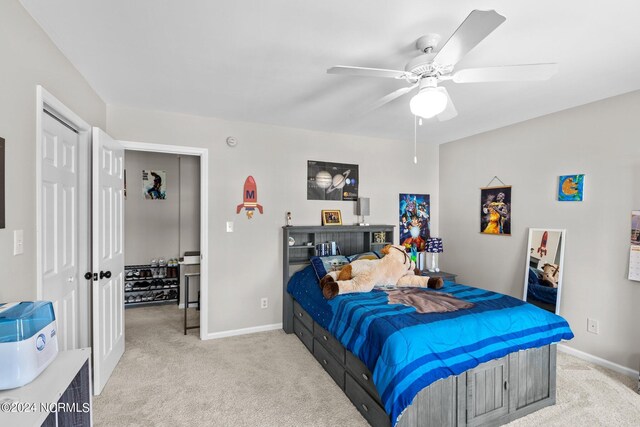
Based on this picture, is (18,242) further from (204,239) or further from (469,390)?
(469,390)

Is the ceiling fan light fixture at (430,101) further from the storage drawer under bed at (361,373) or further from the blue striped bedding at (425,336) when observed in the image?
the storage drawer under bed at (361,373)

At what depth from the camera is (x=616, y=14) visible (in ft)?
5.55

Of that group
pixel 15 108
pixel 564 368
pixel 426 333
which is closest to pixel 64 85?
pixel 15 108

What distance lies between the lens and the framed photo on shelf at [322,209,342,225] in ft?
13.2

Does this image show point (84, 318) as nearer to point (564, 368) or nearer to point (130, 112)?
point (130, 112)

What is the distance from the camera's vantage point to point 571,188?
10.3 feet

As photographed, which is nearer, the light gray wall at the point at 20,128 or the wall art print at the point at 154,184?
the light gray wall at the point at 20,128

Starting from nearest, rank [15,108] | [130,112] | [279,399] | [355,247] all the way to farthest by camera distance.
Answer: [15,108] → [279,399] → [130,112] → [355,247]

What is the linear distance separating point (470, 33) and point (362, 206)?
2796 millimetres

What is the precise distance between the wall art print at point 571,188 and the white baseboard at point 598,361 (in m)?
1.48

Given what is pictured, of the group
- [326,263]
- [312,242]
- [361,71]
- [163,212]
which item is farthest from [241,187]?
[361,71]

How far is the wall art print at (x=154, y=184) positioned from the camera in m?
4.90

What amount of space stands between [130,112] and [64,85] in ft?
3.62

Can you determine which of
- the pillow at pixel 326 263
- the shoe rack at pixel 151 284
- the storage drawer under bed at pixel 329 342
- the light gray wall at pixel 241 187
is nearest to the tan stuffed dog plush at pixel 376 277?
the pillow at pixel 326 263
